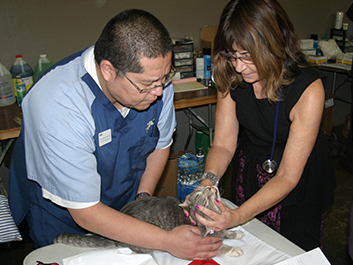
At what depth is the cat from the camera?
1.14 m

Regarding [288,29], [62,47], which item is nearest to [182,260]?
[288,29]

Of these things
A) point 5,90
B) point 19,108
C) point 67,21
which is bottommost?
point 19,108

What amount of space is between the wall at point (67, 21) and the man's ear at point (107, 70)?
2029mm

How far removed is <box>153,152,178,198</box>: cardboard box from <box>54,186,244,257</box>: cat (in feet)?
3.71

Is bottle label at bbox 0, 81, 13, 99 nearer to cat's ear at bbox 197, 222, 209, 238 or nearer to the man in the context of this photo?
the man

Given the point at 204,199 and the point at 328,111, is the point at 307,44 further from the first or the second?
the point at 204,199

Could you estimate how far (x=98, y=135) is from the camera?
1082mm

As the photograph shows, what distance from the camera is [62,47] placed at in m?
2.81

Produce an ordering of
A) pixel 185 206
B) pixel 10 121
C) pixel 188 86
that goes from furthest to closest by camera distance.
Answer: pixel 188 86 < pixel 10 121 < pixel 185 206

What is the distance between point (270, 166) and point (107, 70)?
823 mm

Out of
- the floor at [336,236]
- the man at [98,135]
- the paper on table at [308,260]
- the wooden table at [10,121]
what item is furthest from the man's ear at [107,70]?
the floor at [336,236]

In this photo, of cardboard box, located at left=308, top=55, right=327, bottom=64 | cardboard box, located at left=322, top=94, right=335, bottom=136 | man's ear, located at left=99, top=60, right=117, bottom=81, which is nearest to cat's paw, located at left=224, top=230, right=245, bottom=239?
man's ear, located at left=99, top=60, right=117, bottom=81

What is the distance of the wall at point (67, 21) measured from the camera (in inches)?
102

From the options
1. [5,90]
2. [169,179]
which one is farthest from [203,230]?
[5,90]
